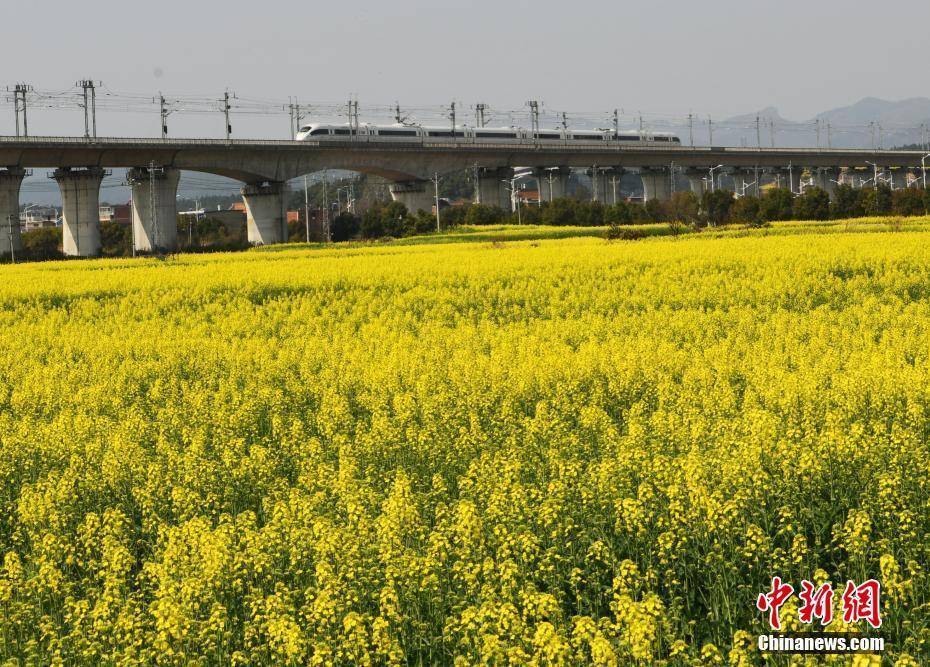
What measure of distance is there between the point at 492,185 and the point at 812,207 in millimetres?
37375

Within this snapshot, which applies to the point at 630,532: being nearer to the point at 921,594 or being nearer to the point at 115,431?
the point at 921,594

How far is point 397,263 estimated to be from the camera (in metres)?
39.0

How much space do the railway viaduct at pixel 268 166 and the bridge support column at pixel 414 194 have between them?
0.10m

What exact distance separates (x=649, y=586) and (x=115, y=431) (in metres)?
8.13

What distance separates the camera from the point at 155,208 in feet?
258

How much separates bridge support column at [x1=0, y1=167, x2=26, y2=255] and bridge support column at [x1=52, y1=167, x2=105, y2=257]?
304 cm

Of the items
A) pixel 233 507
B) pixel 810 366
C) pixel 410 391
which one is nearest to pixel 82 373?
pixel 410 391

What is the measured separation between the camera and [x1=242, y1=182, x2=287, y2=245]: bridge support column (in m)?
88.2

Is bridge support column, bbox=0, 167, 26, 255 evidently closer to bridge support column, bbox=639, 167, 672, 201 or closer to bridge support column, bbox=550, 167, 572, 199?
bridge support column, bbox=550, 167, 572, 199

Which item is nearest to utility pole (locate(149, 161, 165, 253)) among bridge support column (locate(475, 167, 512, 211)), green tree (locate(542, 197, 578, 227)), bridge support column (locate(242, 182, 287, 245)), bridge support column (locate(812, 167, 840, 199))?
bridge support column (locate(242, 182, 287, 245))

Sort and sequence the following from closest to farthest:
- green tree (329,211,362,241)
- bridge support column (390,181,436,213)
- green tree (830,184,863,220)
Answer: green tree (830,184,863,220)
green tree (329,211,362,241)
bridge support column (390,181,436,213)

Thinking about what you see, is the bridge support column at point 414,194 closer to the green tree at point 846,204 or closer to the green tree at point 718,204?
the green tree at point 718,204

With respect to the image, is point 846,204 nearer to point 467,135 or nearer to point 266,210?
point 467,135

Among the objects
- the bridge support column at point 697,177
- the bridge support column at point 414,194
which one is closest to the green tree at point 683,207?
the bridge support column at point 414,194
